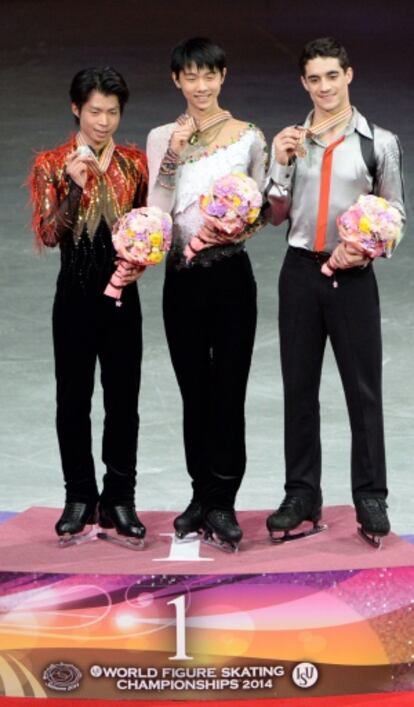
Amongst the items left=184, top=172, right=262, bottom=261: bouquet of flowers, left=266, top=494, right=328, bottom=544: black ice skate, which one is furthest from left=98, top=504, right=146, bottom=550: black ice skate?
left=184, top=172, right=262, bottom=261: bouquet of flowers

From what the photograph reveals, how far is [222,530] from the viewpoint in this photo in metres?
6.22

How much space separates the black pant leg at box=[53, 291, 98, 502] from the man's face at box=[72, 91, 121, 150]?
0.53m

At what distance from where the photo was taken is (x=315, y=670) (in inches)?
232

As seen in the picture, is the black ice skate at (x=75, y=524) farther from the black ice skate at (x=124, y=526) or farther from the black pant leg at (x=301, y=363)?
the black pant leg at (x=301, y=363)

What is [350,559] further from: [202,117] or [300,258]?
[202,117]

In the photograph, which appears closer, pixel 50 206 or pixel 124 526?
pixel 50 206

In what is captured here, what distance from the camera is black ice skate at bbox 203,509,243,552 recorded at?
244 inches

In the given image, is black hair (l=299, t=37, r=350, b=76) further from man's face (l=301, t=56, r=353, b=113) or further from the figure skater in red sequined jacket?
the figure skater in red sequined jacket

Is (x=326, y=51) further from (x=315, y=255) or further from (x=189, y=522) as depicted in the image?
(x=189, y=522)

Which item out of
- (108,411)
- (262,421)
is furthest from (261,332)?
(108,411)

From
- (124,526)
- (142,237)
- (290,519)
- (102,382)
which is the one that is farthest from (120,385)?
(290,519)

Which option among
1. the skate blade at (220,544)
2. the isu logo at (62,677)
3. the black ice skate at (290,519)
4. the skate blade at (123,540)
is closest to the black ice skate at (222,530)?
the skate blade at (220,544)

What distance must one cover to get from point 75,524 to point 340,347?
41.1 inches

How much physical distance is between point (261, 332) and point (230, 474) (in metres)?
3.29
